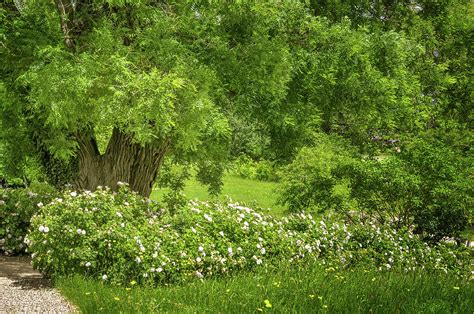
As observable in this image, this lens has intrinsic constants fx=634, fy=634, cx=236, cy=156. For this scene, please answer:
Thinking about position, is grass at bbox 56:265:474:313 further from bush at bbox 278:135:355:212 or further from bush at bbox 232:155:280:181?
bush at bbox 232:155:280:181

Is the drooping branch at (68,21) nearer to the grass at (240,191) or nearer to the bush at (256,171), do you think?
the grass at (240,191)

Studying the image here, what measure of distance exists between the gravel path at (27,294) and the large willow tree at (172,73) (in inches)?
77.2

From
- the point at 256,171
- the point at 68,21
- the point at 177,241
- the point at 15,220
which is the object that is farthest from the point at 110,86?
the point at 256,171

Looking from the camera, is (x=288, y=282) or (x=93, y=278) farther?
(x=93, y=278)

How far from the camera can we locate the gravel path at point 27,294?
7.10m

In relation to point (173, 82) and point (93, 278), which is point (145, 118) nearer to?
point (173, 82)

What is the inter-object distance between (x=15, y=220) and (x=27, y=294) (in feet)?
13.7

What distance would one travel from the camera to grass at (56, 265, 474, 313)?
6.39 m

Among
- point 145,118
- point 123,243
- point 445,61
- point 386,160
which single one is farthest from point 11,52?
point 445,61

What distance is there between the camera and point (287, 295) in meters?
7.02

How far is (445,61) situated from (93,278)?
14.5 metres

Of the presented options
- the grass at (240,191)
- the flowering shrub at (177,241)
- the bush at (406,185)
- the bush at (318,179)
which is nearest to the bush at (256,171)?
the grass at (240,191)

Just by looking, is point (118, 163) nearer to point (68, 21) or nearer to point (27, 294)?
point (68, 21)

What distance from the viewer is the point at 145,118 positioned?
8773mm
